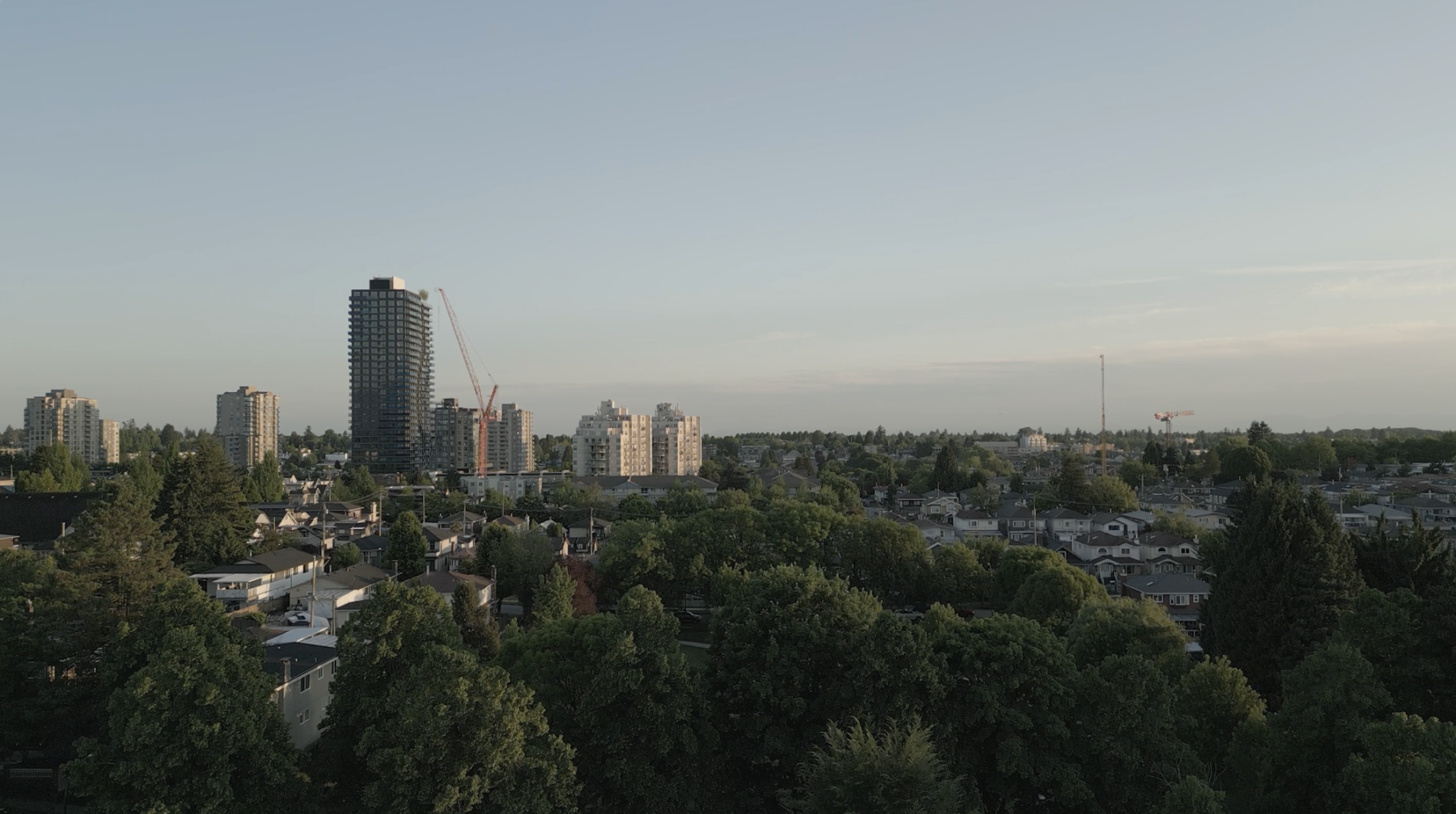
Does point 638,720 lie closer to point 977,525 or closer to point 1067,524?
point 1067,524

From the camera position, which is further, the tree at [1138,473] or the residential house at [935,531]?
the tree at [1138,473]

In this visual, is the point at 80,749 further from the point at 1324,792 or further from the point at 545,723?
the point at 1324,792

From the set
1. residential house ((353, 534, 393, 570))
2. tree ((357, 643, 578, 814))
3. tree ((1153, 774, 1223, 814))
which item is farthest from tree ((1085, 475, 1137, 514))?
tree ((357, 643, 578, 814))

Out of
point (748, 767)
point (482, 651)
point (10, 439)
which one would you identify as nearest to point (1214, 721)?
point (748, 767)

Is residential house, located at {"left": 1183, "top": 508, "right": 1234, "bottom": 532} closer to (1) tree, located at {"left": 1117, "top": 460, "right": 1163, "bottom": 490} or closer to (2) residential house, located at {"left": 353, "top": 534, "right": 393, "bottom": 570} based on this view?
(1) tree, located at {"left": 1117, "top": 460, "right": 1163, "bottom": 490}

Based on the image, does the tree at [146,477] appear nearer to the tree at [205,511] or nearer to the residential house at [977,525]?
the tree at [205,511]


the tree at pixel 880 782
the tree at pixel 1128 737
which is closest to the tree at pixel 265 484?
the tree at pixel 880 782

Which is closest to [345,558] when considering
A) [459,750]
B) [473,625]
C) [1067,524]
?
[473,625]

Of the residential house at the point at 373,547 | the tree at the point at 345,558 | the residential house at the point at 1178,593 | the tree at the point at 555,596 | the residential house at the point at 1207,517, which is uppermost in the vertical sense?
the tree at the point at 555,596
